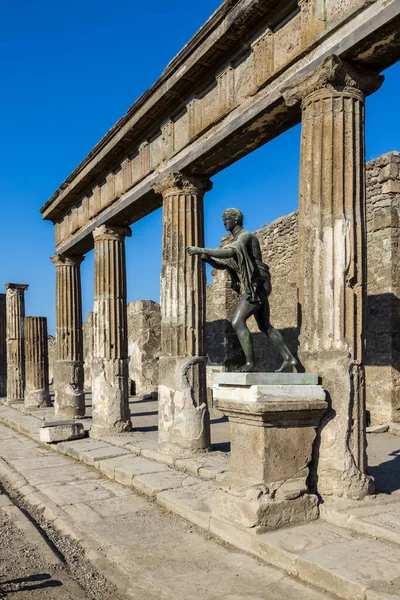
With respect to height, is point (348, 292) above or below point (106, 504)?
above

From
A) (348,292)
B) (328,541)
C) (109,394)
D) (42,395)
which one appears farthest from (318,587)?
(42,395)

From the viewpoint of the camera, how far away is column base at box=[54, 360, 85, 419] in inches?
523

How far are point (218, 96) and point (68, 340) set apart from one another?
773 cm

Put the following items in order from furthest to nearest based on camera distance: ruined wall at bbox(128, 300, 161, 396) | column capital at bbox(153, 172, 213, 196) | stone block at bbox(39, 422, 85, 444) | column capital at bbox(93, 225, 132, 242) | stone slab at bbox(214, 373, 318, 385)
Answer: ruined wall at bbox(128, 300, 161, 396) → column capital at bbox(93, 225, 132, 242) → stone block at bbox(39, 422, 85, 444) → column capital at bbox(153, 172, 213, 196) → stone slab at bbox(214, 373, 318, 385)

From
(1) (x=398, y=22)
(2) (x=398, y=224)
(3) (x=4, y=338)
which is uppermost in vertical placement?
(1) (x=398, y=22)

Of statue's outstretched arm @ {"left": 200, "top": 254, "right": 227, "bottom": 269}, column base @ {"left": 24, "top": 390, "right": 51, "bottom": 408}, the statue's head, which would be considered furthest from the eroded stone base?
column base @ {"left": 24, "top": 390, "right": 51, "bottom": 408}

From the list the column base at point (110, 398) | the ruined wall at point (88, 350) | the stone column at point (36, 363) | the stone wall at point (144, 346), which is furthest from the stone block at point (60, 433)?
the ruined wall at point (88, 350)

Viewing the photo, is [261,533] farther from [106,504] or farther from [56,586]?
[106,504]

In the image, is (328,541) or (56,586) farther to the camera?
(328,541)

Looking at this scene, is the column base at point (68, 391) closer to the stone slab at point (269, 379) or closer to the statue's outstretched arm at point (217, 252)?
the statue's outstretched arm at point (217, 252)

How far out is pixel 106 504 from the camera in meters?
6.20

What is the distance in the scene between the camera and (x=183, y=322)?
8.15m

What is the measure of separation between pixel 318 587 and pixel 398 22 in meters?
4.38

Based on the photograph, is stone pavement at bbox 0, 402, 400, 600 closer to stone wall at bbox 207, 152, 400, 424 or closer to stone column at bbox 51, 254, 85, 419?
stone wall at bbox 207, 152, 400, 424
